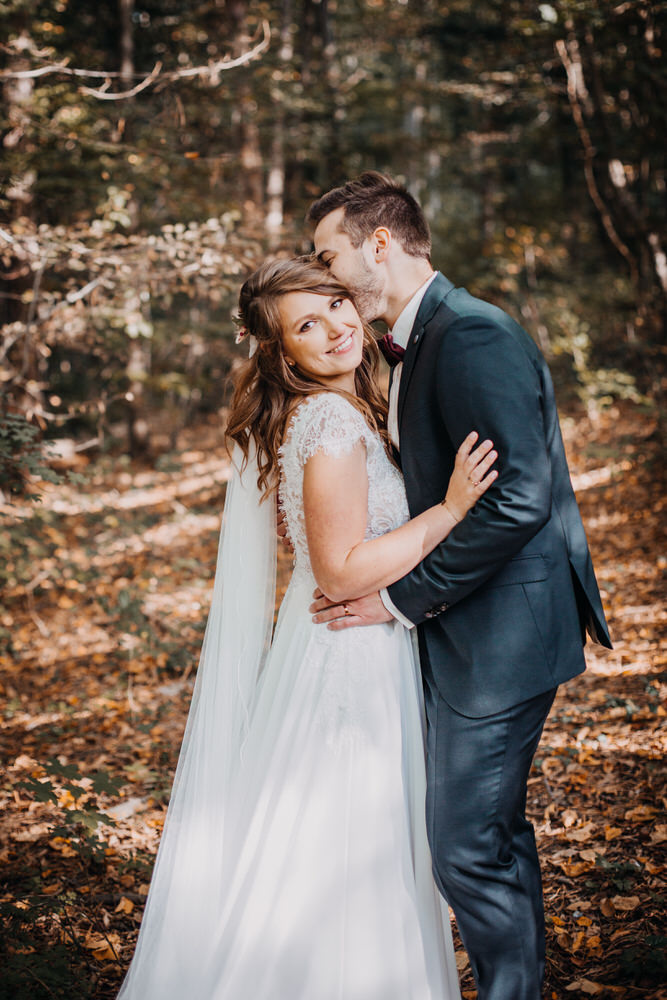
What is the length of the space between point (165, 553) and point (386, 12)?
38.7 feet

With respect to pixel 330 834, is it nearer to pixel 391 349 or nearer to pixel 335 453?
pixel 335 453

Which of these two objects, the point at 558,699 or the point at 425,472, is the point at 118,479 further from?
the point at 425,472

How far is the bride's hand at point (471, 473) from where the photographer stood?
7.03 feet

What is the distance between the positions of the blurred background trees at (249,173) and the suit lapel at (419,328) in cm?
208

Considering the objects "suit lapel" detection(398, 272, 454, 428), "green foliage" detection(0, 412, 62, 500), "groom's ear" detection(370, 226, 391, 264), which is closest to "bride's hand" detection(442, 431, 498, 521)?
"suit lapel" detection(398, 272, 454, 428)

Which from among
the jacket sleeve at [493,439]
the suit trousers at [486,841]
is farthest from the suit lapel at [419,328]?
the suit trousers at [486,841]

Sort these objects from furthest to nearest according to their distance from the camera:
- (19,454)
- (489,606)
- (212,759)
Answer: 1. (19,454)
2. (212,759)
3. (489,606)

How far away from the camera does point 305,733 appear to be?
97.0 inches

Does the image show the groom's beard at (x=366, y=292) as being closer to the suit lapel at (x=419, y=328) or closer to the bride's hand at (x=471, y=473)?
the suit lapel at (x=419, y=328)

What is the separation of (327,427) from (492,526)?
1.95 ft

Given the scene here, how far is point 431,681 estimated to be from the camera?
246cm

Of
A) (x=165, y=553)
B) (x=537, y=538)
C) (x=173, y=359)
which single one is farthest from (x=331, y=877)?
(x=173, y=359)

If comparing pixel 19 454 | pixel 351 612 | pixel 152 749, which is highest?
pixel 19 454

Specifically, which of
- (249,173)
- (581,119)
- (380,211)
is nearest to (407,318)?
(380,211)
